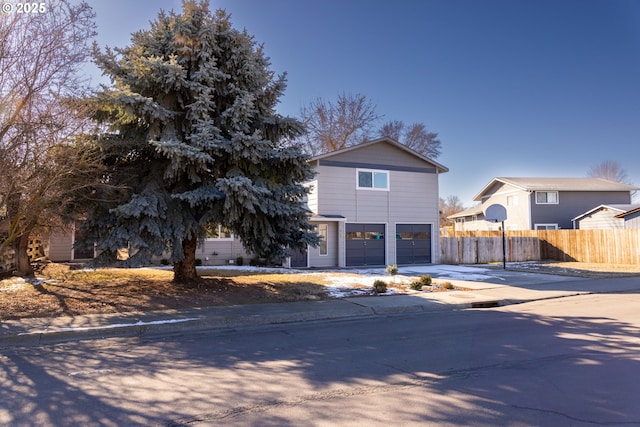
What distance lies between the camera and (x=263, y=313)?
932 centimetres

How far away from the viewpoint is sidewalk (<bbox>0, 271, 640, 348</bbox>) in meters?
7.56

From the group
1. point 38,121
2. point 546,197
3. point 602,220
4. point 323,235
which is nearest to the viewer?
point 38,121

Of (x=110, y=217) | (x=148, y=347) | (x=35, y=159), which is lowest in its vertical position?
(x=148, y=347)

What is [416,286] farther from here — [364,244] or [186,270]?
[364,244]

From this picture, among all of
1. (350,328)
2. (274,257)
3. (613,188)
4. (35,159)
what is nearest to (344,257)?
(274,257)

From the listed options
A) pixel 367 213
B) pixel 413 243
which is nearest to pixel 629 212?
pixel 413 243

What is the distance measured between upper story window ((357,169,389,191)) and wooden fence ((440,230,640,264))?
5378 millimetres

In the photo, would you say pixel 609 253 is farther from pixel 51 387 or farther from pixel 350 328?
pixel 51 387

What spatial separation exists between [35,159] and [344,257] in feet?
50.0

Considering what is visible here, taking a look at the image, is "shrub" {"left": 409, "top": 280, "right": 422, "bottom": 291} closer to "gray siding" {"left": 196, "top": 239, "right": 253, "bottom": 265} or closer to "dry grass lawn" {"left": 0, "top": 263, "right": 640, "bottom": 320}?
"dry grass lawn" {"left": 0, "top": 263, "right": 640, "bottom": 320}

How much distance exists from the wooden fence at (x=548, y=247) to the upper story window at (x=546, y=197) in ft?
26.6

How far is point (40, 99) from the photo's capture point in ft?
29.7

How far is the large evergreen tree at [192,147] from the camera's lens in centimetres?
1028

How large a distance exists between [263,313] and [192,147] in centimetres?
418
